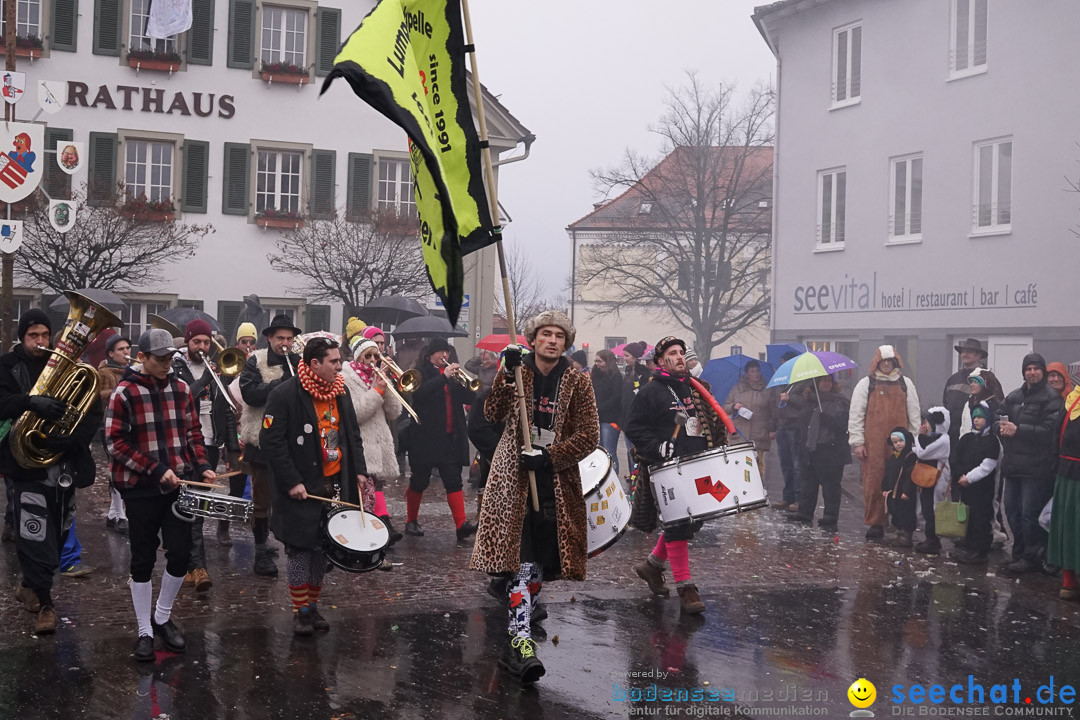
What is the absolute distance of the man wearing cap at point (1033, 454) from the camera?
1041cm

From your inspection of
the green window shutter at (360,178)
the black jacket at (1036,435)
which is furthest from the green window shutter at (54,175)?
the black jacket at (1036,435)

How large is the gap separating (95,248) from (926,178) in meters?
17.2

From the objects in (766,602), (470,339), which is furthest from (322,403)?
(470,339)

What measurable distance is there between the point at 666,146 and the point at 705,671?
1579 inches

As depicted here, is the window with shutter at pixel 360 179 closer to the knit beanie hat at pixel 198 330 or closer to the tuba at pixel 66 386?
the knit beanie hat at pixel 198 330

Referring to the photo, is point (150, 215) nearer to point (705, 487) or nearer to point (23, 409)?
point (23, 409)

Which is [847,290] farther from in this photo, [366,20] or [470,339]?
[366,20]

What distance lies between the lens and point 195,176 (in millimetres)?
25984

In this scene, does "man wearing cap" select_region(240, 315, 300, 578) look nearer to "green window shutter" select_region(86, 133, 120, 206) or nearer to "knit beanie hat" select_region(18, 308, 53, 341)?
"knit beanie hat" select_region(18, 308, 53, 341)

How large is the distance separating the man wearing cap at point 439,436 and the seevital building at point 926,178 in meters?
14.0

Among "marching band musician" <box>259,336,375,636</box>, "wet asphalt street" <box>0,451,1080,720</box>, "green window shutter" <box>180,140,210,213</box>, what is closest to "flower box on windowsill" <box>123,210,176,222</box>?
"green window shutter" <box>180,140,210,213</box>

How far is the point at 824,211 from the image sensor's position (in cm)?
2744

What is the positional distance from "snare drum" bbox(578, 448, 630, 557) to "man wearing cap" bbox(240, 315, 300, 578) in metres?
2.65

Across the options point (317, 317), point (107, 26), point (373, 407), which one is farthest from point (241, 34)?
point (373, 407)
